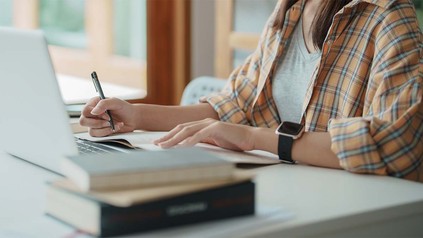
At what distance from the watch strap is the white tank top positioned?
33 centimetres

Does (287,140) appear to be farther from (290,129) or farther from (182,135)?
(182,135)

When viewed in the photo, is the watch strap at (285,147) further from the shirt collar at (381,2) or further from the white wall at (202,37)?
the white wall at (202,37)

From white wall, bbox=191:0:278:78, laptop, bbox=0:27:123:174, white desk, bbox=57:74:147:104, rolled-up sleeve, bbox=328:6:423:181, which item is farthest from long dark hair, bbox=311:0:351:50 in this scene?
white wall, bbox=191:0:278:78

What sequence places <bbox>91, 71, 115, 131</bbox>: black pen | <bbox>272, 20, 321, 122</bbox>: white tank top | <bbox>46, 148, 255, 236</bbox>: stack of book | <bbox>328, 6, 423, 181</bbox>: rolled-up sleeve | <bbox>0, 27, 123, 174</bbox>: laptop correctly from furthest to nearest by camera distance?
1. <bbox>272, 20, 321, 122</bbox>: white tank top
2. <bbox>91, 71, 115, 131</bbox>: black pen
3. <bbox>328, 6, 423, 181</bbox>: rolled-up sleeve
4. <bbox>0, 27, 123, 174</bbox>: laptop
5. <bbox>46, 148, 255, 236</bbox>: stack of book

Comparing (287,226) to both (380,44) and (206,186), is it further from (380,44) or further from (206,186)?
(380,44)

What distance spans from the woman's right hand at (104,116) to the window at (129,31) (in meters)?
1.66

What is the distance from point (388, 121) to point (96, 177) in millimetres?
700

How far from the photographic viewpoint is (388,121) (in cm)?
169

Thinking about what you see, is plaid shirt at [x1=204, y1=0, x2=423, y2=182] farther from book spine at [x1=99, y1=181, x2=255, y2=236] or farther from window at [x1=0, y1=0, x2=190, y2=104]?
window at [x1=0, y1=0, x2=190, y2=104]

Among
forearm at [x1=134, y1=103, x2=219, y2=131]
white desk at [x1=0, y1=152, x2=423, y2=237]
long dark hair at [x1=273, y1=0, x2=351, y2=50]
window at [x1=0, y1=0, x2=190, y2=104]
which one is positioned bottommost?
window at [x1=0, y1=0, x2=190, y2=104]

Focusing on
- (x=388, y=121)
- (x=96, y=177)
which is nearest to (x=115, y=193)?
(x=96, y=177)

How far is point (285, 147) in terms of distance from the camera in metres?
1.75

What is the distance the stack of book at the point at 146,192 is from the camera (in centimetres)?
123

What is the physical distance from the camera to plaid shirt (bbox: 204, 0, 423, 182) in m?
1.67
